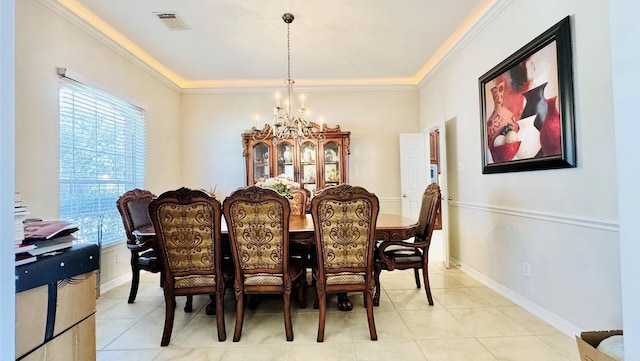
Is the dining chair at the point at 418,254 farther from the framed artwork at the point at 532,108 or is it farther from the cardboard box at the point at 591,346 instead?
the cardboard box at the point at 591,346

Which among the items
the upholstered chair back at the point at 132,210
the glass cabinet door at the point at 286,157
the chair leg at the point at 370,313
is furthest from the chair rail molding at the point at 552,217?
the upholstered chair back at the point at 132,210

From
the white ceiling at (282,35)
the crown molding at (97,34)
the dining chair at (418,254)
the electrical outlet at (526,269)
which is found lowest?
the electrical outlet at (526,269)

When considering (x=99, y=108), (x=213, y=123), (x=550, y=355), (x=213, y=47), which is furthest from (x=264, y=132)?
(x=550, y=355)

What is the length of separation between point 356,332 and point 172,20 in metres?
3.33

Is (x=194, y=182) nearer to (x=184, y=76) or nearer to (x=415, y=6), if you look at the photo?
(x=184, y=76)

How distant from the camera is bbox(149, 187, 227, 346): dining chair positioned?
198cm

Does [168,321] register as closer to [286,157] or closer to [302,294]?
[302,294]

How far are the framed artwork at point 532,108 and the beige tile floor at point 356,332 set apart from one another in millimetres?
1201

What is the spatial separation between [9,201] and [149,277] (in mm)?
3475

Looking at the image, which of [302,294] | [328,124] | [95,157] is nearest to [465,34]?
[328,124]

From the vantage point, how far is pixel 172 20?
305cm

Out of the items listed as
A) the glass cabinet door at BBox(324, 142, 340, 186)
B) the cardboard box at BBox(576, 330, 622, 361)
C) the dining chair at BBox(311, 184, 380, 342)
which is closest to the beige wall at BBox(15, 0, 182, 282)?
the dining chair at BBox(311, 184, 380, 342)

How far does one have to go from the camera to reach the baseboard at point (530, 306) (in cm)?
210

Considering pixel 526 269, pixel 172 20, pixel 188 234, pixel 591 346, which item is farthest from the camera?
pixel 172 20
